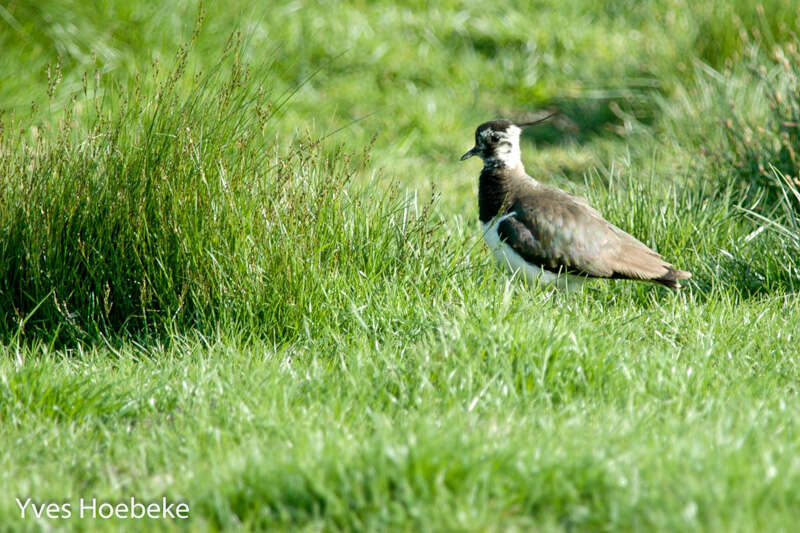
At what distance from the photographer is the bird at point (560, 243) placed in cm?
454

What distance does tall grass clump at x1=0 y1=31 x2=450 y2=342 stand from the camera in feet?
13.5

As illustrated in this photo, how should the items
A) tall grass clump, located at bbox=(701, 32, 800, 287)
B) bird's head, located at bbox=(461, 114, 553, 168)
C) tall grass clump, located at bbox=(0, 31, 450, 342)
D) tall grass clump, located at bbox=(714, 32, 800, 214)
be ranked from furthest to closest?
tall grass clump, located at bbox=(714, 32, 800, 214), bird's head, located at bbox=(461, 114, 553, 168), tall grass clump, located at bbox=(701, 32, 800, 287), tall grass clump, located at bbox=(0, 31, 450, 342)


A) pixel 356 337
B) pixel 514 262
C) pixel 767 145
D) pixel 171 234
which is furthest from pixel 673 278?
pixel 171 234

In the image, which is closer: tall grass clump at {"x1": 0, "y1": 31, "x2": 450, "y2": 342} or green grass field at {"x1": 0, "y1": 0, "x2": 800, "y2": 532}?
green grass field at {"x1": 0, "y1": 0, "x2": 800, "y2": 532}

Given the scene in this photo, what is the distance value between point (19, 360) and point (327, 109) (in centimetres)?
508

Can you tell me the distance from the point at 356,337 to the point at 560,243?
136 centimetres

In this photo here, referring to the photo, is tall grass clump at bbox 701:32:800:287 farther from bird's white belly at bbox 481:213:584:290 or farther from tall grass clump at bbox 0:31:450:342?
tall grass clump at bbox 0:31:450:342

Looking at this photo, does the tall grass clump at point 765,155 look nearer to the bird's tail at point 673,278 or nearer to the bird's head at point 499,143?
the bird's tail at point 673,278

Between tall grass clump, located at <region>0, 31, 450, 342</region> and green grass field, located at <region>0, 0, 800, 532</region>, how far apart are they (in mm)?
14

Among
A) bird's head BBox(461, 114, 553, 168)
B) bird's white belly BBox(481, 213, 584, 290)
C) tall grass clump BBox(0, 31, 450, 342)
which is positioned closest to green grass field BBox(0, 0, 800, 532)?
tall grass clump BBox(0, 31, 450, 342)

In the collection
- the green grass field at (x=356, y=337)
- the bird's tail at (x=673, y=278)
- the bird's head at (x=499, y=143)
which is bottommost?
the bird's tail at (x=673, y=278)

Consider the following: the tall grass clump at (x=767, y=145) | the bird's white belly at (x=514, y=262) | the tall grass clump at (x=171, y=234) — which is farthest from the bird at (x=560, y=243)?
the tall grass clump at (x=767, y=145)

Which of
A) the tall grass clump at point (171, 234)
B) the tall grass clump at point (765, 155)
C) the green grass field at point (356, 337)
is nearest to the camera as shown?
the green grass field at point (356, 337)

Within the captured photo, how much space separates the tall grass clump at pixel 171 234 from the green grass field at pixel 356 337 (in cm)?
1
